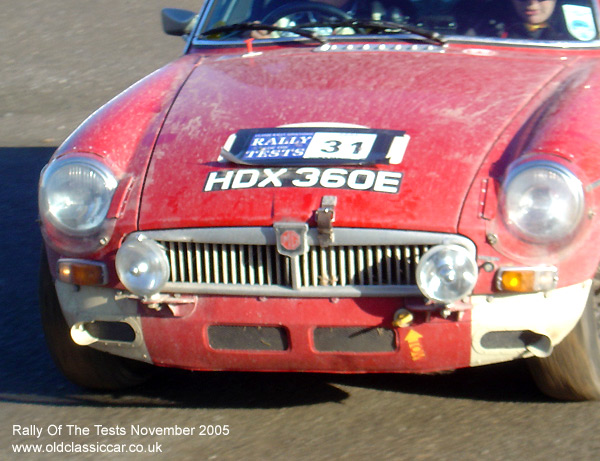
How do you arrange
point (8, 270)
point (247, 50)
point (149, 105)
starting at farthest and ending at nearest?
point (8, 270), point (247, 50), point (149, 105)

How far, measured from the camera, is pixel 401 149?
3697mm

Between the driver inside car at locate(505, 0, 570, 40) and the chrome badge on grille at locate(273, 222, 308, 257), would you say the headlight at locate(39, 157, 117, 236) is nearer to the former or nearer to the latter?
the chrome badge on grille at locate(273, 222, 308, 257)

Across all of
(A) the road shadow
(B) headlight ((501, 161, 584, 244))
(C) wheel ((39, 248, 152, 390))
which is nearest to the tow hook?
(B) headlight ((501, 161, 584, 244))

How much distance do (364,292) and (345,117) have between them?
763mm

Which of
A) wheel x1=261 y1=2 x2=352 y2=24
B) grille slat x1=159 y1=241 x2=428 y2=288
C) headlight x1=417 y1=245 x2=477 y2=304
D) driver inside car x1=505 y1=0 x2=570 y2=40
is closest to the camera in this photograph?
headlight x1=417 y1=245 x2=477 y2=304

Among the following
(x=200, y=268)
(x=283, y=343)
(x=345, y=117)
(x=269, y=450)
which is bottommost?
(x=269, y=450)

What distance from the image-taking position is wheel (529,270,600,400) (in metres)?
3.74

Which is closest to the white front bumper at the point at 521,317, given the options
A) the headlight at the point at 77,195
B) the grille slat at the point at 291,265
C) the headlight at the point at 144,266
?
the grille slat at the point at 291,265

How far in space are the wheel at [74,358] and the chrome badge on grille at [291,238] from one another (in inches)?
42.1

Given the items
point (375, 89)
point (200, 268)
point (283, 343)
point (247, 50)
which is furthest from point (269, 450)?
point (247, 50)

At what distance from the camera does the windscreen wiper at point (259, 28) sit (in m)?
4.79

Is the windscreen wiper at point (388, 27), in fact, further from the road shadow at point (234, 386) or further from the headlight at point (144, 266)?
the headlight at point (144, 266)

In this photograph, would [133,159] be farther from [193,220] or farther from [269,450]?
[269,450]

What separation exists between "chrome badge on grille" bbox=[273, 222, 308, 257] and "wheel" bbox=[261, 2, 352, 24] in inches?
69.6
